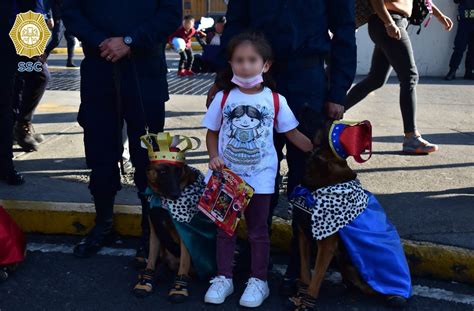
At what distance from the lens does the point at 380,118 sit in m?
7.57

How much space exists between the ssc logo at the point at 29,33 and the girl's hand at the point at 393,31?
9.49 feet

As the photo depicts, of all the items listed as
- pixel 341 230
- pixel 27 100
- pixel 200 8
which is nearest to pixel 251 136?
pixel 341 230

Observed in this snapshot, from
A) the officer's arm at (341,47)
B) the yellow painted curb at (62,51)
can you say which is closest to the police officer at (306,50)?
the officer's arm at (341,47)

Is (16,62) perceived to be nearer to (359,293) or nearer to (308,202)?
(308,202)

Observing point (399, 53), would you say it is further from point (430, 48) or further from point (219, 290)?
point (430, 48)

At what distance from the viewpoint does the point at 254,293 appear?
10.6 feet

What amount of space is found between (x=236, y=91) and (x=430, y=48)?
9.50 metres

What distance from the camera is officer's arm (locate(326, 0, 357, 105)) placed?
3201 millimetres

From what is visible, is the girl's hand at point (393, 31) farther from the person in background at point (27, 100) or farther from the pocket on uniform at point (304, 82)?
the person in background at point (27, 100)

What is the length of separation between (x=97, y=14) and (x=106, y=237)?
1460mm

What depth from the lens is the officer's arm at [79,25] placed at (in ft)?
11.3

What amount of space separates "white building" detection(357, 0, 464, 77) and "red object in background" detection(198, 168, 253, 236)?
921 cm

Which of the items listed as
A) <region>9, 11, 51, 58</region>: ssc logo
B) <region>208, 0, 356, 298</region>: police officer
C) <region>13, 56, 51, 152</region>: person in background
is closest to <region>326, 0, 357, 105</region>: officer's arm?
<region>208, 0, 356, 298</region>: police officer

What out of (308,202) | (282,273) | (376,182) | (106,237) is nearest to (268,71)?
(308,202)
